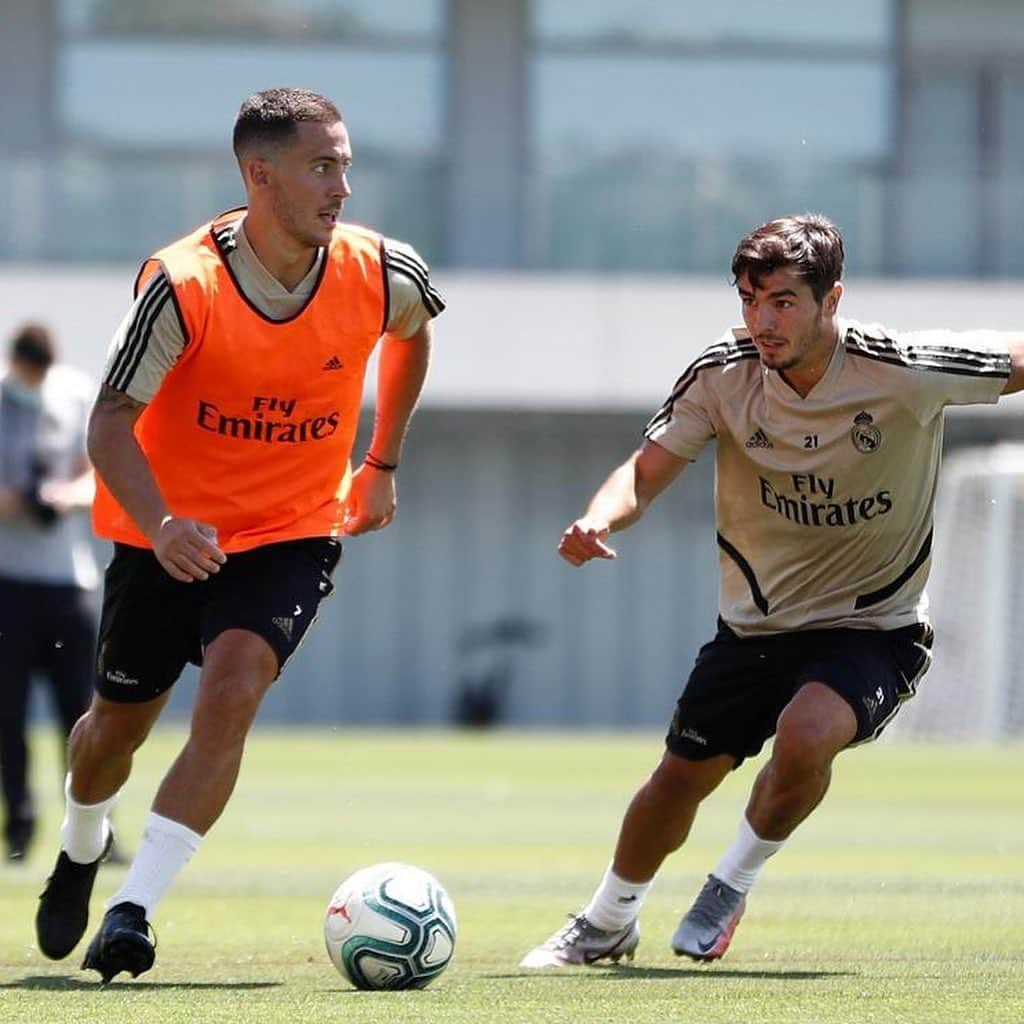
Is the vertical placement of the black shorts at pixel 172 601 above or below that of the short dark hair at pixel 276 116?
below

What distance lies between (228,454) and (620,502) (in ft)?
3.50

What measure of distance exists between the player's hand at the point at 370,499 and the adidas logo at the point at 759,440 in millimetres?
1115

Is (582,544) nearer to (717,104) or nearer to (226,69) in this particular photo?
(226,69)

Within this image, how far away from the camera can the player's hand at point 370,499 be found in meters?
7.45

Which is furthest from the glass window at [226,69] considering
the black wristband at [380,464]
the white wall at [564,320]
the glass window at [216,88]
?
the black wristband at [380,464]

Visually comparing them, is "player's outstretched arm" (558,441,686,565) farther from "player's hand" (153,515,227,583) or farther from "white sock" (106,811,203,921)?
"white sock" (106,811,203,921)

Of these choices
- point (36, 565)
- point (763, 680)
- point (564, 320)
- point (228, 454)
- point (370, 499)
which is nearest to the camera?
point (228, 454)

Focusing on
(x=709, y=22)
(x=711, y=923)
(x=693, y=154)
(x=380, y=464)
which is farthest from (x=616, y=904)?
(x=709, y=22)

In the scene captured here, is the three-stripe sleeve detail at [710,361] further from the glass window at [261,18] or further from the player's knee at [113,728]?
the glass window at [261,18]

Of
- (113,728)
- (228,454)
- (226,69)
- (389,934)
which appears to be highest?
(226,69)

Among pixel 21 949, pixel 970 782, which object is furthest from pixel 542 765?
pixel 21 949

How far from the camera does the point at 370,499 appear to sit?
746cm

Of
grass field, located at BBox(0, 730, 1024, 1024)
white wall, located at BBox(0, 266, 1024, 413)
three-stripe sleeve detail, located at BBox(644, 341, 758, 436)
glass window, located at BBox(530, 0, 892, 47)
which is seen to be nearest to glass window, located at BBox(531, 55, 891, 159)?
glass window, located at BBox(530, 0, 892, 47)

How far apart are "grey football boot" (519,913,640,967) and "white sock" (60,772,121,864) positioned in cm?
124
